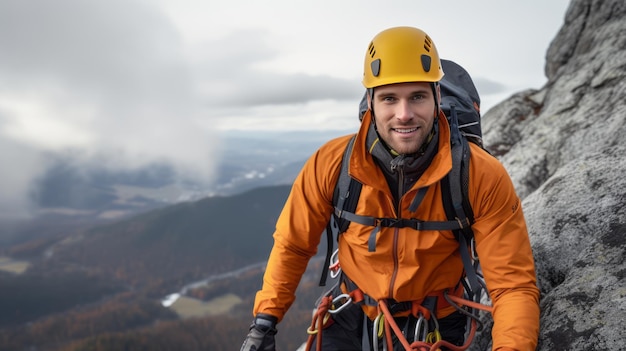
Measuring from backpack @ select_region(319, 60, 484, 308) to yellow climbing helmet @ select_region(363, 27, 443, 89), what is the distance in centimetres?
72

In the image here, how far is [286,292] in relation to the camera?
5227 millimetres

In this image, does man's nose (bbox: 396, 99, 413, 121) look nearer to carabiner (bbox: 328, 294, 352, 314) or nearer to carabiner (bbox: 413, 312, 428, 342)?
carabiner (bbox: 413, 312, 428, 342)

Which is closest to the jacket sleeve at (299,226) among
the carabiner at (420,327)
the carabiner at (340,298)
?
the carabiner at (340,298)

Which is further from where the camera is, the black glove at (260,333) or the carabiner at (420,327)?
the black glove at (260,333)

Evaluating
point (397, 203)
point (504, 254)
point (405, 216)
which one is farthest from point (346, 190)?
point (504, 254)

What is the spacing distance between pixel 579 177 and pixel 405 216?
3.01 meters

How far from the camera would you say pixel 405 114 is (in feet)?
14.5

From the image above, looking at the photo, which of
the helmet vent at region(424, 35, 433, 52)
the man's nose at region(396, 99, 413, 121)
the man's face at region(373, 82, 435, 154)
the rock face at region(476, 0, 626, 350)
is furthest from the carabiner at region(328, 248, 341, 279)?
the helmet vent at region(424, 35, 433, 52)

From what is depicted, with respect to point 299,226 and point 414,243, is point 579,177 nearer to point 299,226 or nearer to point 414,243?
point 414,243

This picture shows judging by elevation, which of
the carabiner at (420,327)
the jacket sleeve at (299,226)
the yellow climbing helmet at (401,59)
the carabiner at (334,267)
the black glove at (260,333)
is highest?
the yellow climbing helmet at (401,59)

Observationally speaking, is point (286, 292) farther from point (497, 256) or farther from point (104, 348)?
point (104, 348)

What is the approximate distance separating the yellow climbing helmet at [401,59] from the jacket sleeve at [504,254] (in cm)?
118

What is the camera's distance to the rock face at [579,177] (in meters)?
4.02

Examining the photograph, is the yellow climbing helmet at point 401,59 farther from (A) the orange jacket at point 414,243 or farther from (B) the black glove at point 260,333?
(B) the black glove at point 260,333
